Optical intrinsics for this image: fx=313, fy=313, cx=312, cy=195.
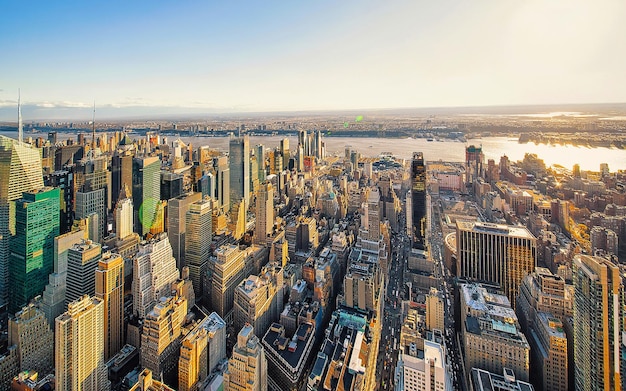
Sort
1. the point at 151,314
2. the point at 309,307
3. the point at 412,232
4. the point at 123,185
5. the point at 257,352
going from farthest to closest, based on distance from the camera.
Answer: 1. the point at 123,185
2. the point at 412,232
3. the point at 309,307
4. the point at 151,314
5. the point at 257,352

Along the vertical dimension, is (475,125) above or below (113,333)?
above

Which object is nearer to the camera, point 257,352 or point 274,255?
point 257,352

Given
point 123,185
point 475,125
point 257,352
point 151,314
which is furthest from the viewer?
point 475,125

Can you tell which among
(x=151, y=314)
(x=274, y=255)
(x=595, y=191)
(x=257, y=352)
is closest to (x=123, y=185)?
(x=274, y=255)

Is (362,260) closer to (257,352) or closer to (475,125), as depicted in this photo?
(257,352)

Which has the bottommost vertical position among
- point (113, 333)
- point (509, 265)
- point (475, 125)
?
point (113, 333)
